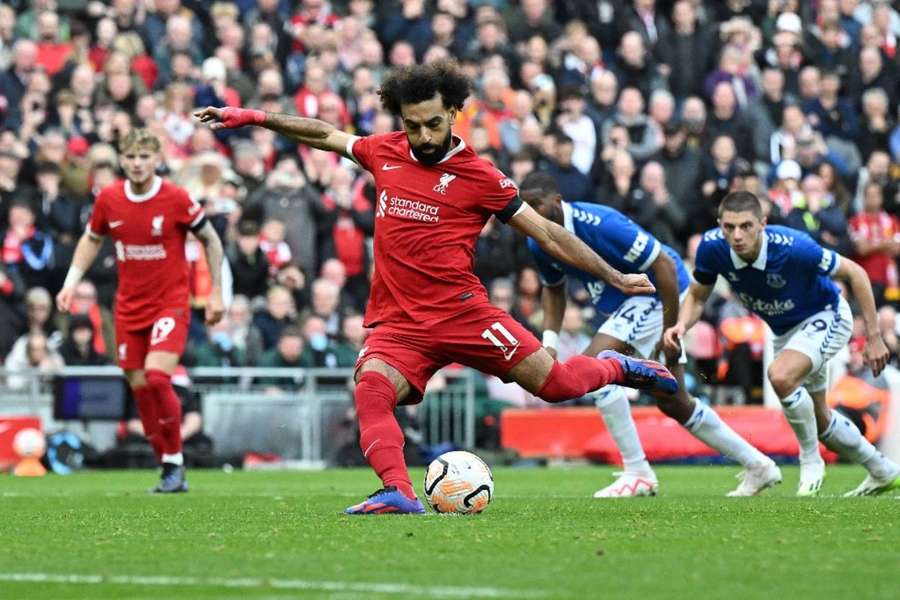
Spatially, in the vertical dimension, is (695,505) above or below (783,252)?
below

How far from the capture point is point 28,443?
1817cm

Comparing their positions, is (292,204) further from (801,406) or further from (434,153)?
(434,153)

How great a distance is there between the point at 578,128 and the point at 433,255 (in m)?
12.8

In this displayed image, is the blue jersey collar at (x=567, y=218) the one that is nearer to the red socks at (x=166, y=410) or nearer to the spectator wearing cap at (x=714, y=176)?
the red socks at (x=166, y=410)

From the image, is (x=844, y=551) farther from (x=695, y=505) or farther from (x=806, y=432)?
(x=806, y=432)

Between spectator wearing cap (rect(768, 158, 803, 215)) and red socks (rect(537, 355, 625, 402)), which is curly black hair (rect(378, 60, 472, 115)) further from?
spectator wearing cap (rect(768, 158, 803, 215))

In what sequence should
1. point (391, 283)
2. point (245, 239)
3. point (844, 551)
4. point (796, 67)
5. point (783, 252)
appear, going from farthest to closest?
point (796, 67) → point (245, 239) → point (783, 252) → point (391, 283) → point (844, 551)

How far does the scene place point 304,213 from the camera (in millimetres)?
20828

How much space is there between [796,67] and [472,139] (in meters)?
6.21

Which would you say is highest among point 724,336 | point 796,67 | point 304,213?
point 796,67

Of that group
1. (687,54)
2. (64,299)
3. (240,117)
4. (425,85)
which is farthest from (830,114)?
(240,117)

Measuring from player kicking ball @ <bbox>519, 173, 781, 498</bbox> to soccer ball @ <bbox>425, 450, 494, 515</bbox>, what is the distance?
2284 millimetres

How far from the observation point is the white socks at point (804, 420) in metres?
12.6

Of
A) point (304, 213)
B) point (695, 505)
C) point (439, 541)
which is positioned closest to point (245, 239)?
point (304, 213)
